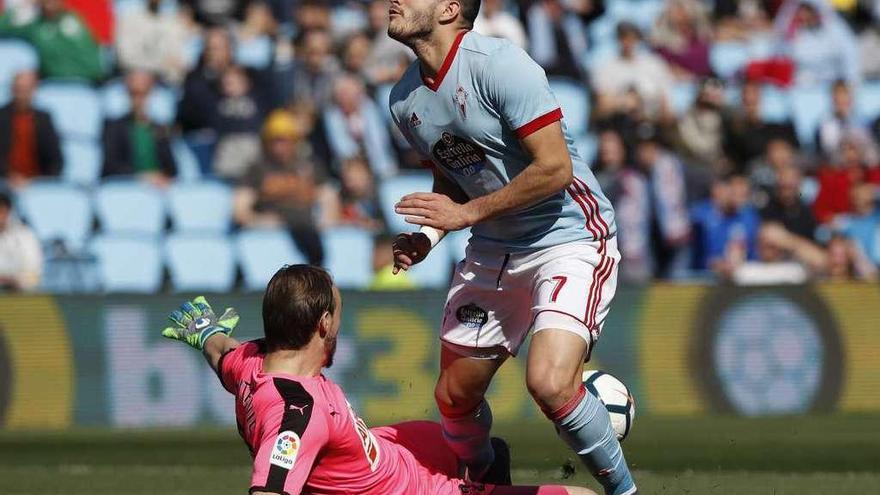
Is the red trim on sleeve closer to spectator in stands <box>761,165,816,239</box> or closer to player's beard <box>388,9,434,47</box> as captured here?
player's beard <box>388,9,434,47</box>

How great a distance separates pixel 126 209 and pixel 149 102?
5.66 ft

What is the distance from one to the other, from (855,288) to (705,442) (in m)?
3.07

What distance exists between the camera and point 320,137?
49.4 ft

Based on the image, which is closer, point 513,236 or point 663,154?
point 513,236

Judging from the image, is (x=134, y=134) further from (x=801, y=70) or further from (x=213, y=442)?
(x=801, y=70)

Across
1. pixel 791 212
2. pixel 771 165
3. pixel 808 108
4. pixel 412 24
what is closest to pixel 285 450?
pixel 412 24

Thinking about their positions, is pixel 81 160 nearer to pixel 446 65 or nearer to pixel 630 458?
pixel 630 458

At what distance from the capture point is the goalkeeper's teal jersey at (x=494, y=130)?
19.8 ft

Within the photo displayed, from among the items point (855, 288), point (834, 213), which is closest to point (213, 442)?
point (855, 288)

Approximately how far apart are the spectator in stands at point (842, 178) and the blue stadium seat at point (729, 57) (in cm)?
275

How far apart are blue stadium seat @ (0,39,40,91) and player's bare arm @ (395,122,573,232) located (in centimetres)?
1030

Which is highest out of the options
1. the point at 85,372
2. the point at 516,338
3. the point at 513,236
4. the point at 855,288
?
the point at 513,236

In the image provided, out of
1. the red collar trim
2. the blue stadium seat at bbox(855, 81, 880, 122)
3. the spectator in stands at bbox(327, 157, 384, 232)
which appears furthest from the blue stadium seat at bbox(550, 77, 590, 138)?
the red collar trim

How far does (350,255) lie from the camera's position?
13.9 metres
